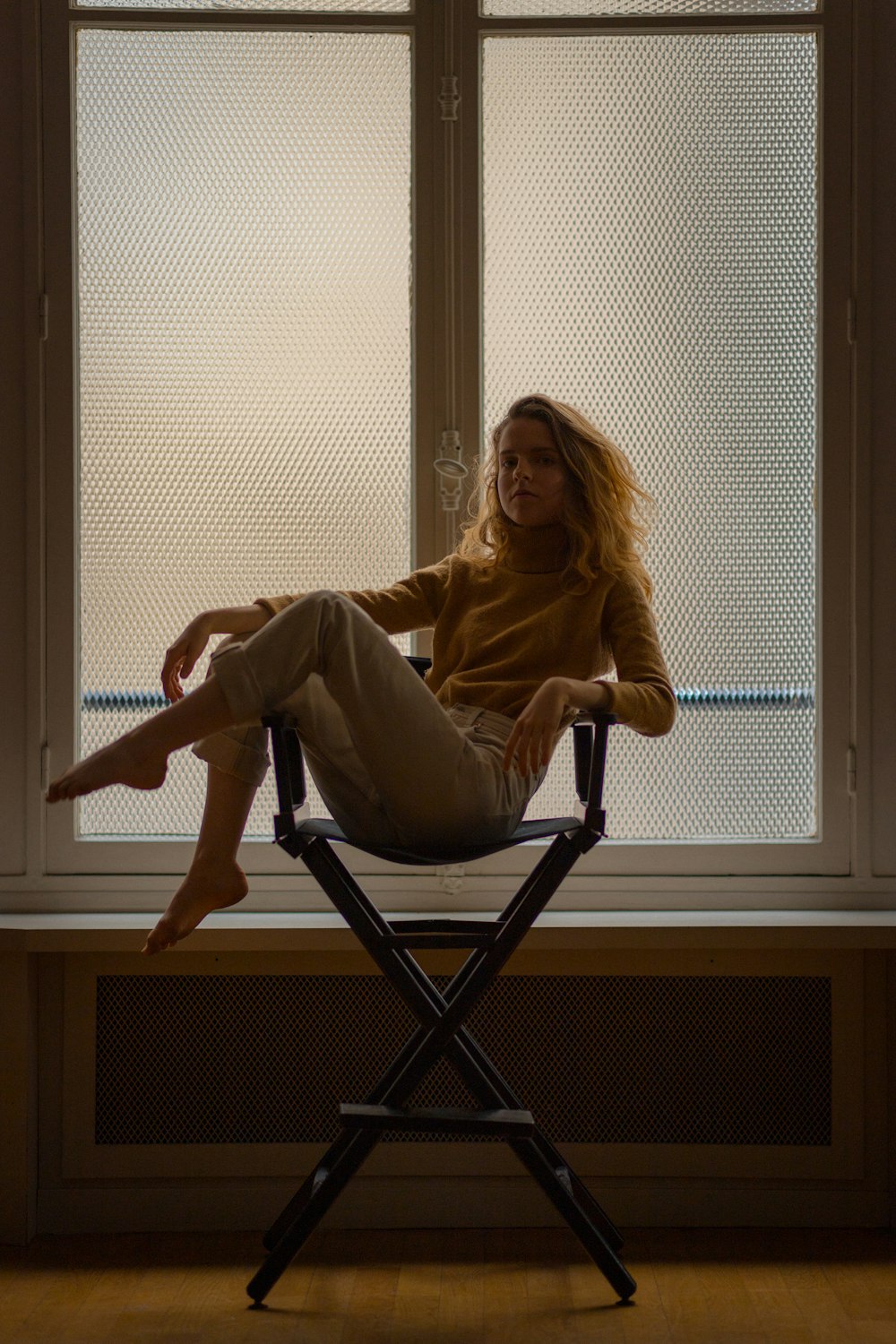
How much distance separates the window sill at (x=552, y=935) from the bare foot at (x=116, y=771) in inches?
23.5

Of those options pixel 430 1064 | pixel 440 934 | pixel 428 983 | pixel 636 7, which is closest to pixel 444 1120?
pixel 430 1064

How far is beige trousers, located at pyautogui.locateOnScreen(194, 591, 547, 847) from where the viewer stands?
1817 millimetres

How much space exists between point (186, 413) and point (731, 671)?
126cm

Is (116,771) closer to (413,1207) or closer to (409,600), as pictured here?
(409,600)

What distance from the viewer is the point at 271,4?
8.43ft

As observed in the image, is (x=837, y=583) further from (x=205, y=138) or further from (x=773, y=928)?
(x=205, y=138)

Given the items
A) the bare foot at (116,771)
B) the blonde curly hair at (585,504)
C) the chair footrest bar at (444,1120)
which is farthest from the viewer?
the blonde curly hair at (585,504)

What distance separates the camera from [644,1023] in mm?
2445

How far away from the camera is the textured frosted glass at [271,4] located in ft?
8.38

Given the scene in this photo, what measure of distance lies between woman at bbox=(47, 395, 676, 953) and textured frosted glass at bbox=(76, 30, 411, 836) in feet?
1.23

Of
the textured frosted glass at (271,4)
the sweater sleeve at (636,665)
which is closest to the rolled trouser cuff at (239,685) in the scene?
the sweater sleeve at (636,665)

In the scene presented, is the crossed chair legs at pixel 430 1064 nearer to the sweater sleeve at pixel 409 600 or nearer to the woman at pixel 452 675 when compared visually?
the woman at pixel 452 675

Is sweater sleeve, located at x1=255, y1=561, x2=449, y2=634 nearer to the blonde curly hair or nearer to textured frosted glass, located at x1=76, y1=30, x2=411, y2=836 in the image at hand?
the blonde curly hair

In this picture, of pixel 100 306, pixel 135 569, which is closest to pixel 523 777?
pixel 135 569
